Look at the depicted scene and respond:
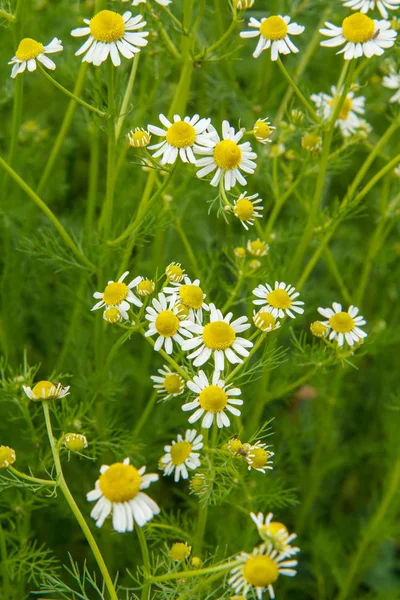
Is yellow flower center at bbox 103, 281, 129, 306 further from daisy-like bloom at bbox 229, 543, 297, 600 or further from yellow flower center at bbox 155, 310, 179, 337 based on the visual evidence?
daisy-like bloom at bbox 229, 543, 297, 600

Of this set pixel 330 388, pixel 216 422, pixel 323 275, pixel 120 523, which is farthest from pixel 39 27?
pixel 120 523

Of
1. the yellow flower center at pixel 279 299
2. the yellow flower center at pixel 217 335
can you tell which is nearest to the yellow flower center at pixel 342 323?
the yellow flower center at pixel 279 299

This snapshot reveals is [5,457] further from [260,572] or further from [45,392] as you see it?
[260,572]

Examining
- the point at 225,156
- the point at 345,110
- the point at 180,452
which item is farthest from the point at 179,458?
the point at 345,110

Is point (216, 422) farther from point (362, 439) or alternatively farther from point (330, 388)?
point (362, 439)

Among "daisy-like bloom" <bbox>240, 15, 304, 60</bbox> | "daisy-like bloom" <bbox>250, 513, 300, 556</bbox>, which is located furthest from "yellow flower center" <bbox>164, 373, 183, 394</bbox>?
"daisy-like bloom" <bbox>240, 15, 304, 60</bbox>

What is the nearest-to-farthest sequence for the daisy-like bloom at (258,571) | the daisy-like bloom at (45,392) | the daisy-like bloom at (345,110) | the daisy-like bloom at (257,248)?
the daisy-like bloom at (258,571) < the daisy-like bloom at (45,392) < the daisy-like bloom at (257,248) < the daisy-like bloom at (345,110)

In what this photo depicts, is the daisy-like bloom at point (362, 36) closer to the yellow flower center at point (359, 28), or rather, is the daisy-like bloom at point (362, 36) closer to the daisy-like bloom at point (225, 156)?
the yellow flower center at point (359, 28)
